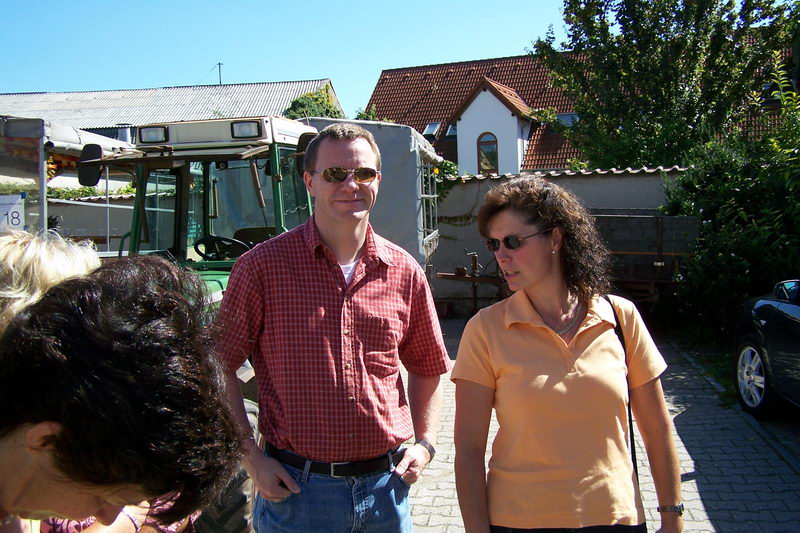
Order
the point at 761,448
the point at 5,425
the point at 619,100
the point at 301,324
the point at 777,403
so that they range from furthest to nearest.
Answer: the point at 619,100
the point at 777,403
the point at 761,448
the point at 301,324
the point at 5,425

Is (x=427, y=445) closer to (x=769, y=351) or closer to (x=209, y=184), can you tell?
(x=209, y=184)

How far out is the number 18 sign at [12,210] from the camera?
5848mm

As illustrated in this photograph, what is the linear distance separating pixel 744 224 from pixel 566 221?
355 inches

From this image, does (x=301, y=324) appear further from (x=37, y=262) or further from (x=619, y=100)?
(x=619, y=100)

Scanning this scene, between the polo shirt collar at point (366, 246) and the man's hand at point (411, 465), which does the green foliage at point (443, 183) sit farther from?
Answer: the man's hand at point (411, 465)

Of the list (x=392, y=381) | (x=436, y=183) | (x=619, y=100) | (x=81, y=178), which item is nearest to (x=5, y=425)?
(x=392, y=381)

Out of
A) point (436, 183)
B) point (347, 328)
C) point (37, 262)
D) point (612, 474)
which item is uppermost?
point (436, 183)

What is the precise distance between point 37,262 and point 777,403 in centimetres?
650

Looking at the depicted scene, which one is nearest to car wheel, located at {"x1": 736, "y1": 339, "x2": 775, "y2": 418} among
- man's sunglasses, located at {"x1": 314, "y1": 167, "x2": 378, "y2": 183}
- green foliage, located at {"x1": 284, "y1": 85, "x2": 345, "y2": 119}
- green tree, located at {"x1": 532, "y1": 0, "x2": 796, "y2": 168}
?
man's sunglasses, located at {"x1": 314, "y1": 167, "x2": 378, "y2": 183}

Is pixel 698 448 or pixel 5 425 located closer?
pixel 5 425

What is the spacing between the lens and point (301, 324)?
2.32 m

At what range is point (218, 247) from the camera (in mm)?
5395

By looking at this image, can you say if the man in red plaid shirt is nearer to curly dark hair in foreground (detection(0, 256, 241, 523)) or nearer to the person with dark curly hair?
the person with dark curly hair

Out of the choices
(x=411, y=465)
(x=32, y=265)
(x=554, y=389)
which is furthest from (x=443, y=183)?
(x=32, y=265)
